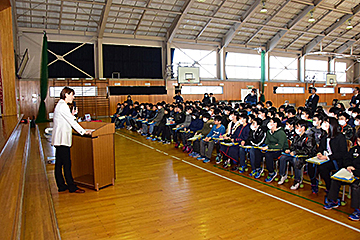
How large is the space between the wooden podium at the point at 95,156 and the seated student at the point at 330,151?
3603mm

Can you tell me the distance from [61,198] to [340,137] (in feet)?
15.3

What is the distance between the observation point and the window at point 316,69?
27.2 metres

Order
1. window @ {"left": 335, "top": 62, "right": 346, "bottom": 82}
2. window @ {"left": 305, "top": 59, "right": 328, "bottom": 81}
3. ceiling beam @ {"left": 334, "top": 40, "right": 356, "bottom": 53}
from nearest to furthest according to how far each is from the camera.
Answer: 1. ceiling beam @ {"left": 334, "top": 40, "right": 356, "bottom": 53}
2. window @ {"left": 305, "top": 59, "right": 328, "bottom": 81}
3. window @ {"left": 335, "top": 62, "right": 346, "bottom": 82}

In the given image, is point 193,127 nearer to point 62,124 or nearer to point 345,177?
point 62,124

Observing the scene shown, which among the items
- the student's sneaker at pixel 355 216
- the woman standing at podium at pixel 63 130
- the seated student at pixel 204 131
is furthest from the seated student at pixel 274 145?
the woman standing at podium at pixel 63 130

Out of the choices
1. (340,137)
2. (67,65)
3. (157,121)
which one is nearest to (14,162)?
(340,137)

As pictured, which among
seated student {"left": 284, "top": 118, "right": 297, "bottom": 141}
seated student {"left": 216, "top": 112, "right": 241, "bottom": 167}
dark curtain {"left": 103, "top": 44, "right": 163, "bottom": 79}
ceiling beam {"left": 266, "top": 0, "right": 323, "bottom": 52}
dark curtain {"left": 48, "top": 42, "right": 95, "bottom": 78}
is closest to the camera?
seated student {"left": 284, "top": 118, "right": 297, "bottom": 141}

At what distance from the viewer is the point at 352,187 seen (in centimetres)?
369

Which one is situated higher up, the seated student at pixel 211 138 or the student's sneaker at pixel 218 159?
the seated student at pixel 211 138

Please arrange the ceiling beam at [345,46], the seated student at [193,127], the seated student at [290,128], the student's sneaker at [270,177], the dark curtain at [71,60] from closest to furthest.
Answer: the student's sneaker at [270,177]
the seated student at [290,128]
the seated student at [193,127]
the dark curtain at [71,60]
the ceiling beam at [345,46]

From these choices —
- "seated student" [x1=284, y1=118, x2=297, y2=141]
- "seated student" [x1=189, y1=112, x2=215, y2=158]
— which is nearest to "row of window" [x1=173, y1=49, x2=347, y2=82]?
"seated student" [x1=189, y1=112, x2=215, y2=158]

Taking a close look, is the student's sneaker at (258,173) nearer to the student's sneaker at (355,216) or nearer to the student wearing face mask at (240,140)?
the student wearing face mask at (240,140)

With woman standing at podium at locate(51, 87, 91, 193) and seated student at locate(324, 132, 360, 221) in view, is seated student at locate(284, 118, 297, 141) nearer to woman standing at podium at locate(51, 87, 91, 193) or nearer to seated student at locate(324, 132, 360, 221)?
seated student at locate(324, 132, 360, 221)

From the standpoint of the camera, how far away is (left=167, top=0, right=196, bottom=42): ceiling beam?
16969 mm
